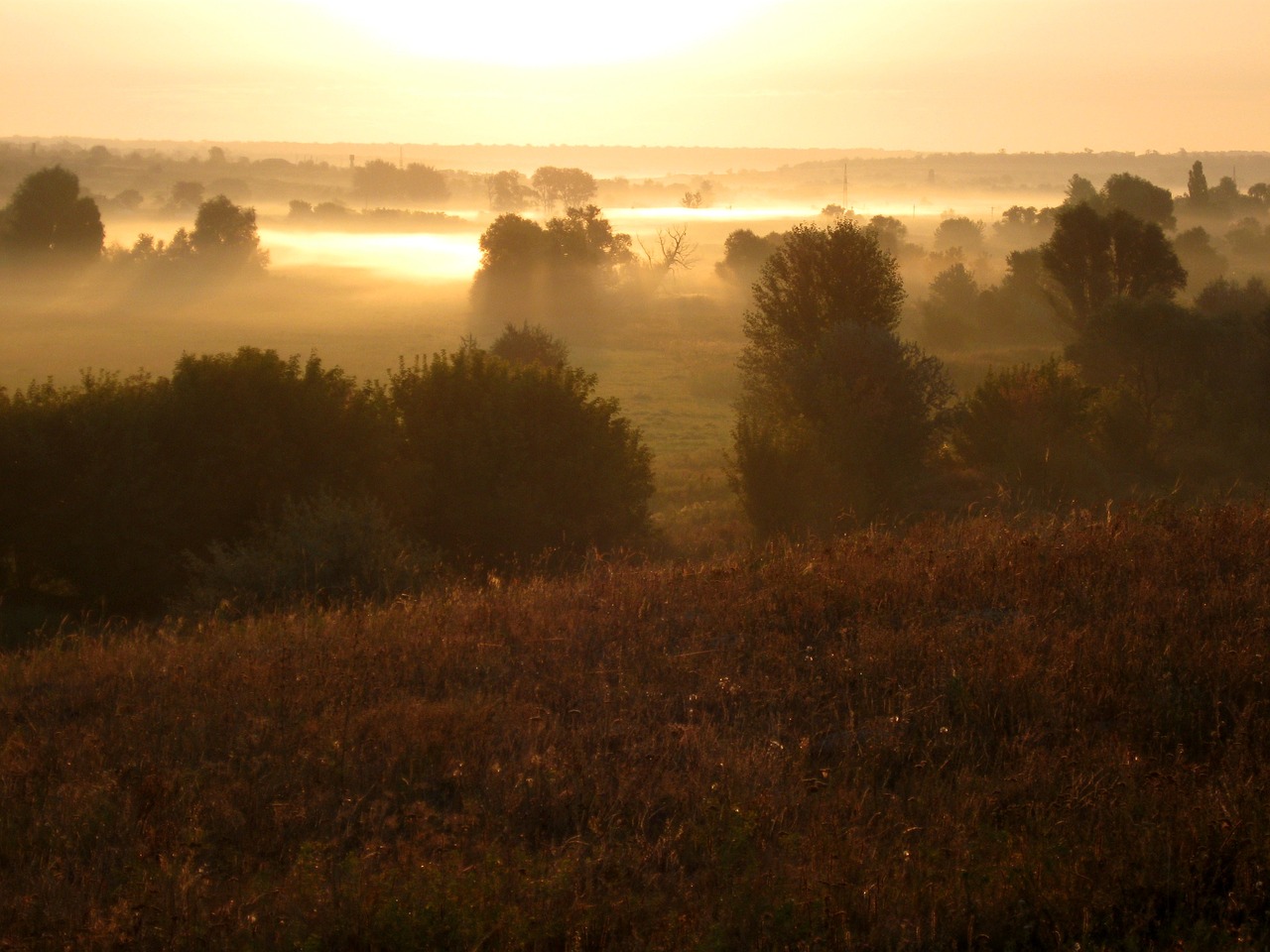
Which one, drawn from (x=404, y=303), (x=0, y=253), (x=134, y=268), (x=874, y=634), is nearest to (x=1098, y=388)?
(x=874, y=634)

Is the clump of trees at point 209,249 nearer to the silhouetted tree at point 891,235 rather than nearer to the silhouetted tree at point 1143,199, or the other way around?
the silhouetted tree at point 891,235

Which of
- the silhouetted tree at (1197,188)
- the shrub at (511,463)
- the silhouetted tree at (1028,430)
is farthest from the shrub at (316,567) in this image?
the silhouetted tree at (1197,188)

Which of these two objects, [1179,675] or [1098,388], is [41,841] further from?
[1098,388]

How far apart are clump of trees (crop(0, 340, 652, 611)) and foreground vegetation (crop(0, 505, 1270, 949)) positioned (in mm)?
7217

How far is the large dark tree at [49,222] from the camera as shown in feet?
218

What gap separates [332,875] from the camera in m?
3.82

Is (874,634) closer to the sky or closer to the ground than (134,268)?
closer to the ground

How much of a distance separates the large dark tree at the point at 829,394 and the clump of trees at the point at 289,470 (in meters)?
2.68

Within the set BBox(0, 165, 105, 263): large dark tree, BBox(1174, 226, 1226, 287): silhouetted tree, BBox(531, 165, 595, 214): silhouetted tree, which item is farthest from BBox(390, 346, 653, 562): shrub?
BBox(531, 165, 595, 214): silhouetted tree

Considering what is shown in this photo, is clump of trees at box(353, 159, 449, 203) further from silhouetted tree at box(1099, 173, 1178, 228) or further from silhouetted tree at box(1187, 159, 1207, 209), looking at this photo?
silhouetted tree at box(1099, 173, 1178, 228)

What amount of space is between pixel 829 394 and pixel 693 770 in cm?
1874

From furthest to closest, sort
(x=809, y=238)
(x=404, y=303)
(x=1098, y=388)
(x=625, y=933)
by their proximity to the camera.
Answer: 1. (x=404, y=303)
2. (x=809, y=238)
3. (x=1098, y=388)
4. (x=625, y=933)

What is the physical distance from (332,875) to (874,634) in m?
3.32

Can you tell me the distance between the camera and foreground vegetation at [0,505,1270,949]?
3.56 meters
